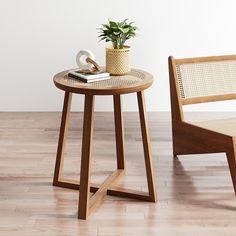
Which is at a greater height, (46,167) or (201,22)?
(201,22)

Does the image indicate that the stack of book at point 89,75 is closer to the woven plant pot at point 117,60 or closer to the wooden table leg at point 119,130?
the woven plant pot at point 117,60

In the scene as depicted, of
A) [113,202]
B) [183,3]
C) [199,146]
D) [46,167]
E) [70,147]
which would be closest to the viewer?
[113,202]

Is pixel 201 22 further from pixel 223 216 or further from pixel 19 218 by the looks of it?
pixel 19 218

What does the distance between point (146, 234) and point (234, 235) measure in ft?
1.20

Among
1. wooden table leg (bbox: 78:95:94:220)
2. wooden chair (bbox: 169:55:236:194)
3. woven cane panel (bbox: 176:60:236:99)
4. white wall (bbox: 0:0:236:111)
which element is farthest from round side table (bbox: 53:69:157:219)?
white wall (bbox: 0:0:236:111)

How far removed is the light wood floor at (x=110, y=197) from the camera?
238cm

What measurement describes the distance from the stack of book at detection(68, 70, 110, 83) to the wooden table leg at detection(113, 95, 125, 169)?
0.83ft

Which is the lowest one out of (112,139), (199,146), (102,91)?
(112,139)

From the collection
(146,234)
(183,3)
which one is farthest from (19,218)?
(183,3)

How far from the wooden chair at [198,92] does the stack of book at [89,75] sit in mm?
583

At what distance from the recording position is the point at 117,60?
8.64 feet

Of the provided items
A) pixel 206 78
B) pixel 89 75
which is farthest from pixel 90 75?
pixel 206 78

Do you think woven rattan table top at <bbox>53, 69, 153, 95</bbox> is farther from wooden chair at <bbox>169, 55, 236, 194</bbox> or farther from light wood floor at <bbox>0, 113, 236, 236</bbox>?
light wood floor at <bbox>0, 113, 236, 236</bbox>

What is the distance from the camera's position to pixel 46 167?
3076 millimetres
